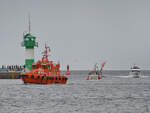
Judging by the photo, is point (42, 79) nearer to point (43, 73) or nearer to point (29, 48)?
point (43, 73)

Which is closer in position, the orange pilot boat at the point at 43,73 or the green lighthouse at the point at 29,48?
A: the orange pilot boat at the point at 43,73

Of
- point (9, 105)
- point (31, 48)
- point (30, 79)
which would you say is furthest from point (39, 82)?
point (9, 105)

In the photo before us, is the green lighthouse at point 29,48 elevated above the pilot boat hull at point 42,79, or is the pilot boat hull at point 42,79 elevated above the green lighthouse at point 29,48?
the green lighthouse at point 29,48

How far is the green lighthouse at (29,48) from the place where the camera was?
154250 mm

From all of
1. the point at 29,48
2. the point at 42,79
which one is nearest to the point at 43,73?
the point at 42,79

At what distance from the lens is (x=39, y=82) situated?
124 metres

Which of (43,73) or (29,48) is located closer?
(43,73)

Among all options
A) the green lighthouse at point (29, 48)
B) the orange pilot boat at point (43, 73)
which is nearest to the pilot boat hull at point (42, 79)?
the orange pilot boat at point (43, 73)

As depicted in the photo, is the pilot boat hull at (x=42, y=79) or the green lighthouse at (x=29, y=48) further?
the green lighthouse at (x=29, y=48)

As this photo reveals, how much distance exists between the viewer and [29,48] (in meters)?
159

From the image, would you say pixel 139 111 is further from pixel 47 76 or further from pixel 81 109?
pixel 47 76

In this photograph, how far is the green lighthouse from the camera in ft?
506

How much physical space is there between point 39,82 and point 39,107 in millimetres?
60381

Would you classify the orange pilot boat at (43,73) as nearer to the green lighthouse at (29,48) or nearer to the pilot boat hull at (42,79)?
the pilot boat hull at (42,79)
